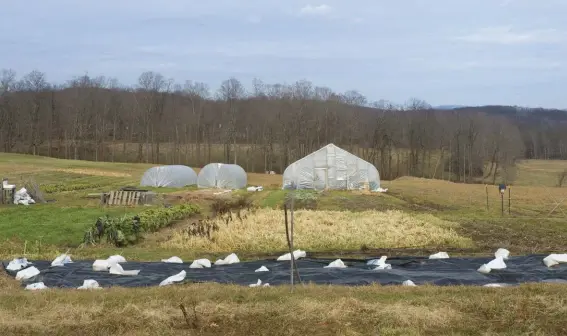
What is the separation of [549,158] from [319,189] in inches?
2966

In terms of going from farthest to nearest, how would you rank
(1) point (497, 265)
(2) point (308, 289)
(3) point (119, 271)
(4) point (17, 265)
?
(4) point (17, 265)
(3) point (119, 271)
(1) point (497, 265)
(2) point (308, 289)

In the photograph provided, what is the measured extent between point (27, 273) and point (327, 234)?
7.45 metres

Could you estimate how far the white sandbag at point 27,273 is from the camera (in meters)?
9.24

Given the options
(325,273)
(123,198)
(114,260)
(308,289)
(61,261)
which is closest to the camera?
(308,289)

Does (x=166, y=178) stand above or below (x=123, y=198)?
above

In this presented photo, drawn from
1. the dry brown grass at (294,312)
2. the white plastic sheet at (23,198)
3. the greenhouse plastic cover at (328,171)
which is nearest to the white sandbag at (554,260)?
the dry brown grass at (294,312)

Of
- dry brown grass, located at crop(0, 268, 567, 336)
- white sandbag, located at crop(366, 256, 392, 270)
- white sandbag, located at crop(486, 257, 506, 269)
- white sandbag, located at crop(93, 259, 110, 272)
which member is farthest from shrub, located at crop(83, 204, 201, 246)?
white sandbag, located at crop(486, 257, 506, 269)

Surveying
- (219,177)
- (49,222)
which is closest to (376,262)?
(49,222)

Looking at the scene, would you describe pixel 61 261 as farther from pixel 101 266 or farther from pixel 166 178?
pixel 166 178

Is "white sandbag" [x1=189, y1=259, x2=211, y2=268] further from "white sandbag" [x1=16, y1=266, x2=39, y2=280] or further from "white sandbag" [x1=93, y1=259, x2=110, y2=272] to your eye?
"white sandbag" [x1=16, y1=266, x2=39, y2=280]

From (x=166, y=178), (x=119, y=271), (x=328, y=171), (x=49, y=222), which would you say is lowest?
(x=119, y=271)

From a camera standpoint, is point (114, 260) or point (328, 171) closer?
point (114, 260)

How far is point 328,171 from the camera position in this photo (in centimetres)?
3064

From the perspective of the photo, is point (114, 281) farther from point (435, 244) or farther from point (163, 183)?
point (163, 183)
